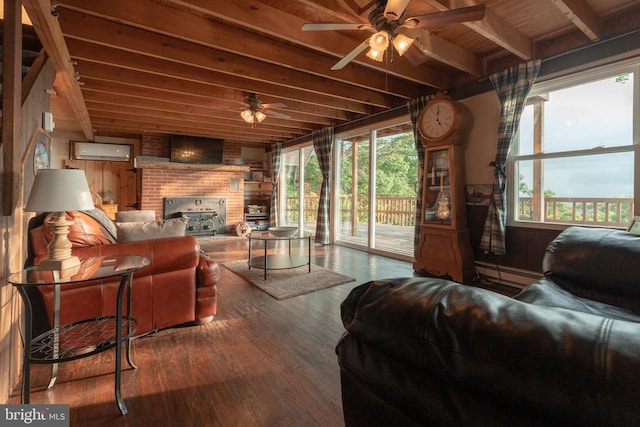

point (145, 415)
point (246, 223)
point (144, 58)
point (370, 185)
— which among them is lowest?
point (145, 415)

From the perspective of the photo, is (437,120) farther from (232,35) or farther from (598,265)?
(598,265)

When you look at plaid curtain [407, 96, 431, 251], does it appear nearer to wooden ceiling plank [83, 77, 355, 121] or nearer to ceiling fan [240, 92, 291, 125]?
wooden ceiling plank [83, 77, 355, 121]

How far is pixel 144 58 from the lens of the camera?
3.28 meters

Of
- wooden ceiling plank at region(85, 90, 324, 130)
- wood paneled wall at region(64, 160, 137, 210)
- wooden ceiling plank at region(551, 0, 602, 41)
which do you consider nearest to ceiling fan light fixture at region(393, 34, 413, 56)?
Answer: wooden ceiling plank at region(551, 0, 602, 41)

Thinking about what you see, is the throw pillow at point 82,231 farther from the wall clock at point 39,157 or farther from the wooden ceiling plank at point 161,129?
the wooden ceiling plank at point 161,129

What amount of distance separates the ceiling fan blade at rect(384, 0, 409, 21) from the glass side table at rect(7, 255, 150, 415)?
200 cm

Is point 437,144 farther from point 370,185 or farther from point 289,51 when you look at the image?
point 289,51

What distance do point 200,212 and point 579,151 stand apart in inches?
257

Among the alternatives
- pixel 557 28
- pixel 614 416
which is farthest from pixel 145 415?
pixel 557 28

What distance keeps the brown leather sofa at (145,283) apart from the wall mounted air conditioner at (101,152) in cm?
520

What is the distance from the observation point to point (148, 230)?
7.61 ft

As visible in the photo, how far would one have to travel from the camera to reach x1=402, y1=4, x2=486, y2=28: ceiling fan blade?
72.4 inches

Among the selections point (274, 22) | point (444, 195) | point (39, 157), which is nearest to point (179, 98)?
point (39, 157)

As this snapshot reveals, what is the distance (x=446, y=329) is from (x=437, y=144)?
3.39 meters
